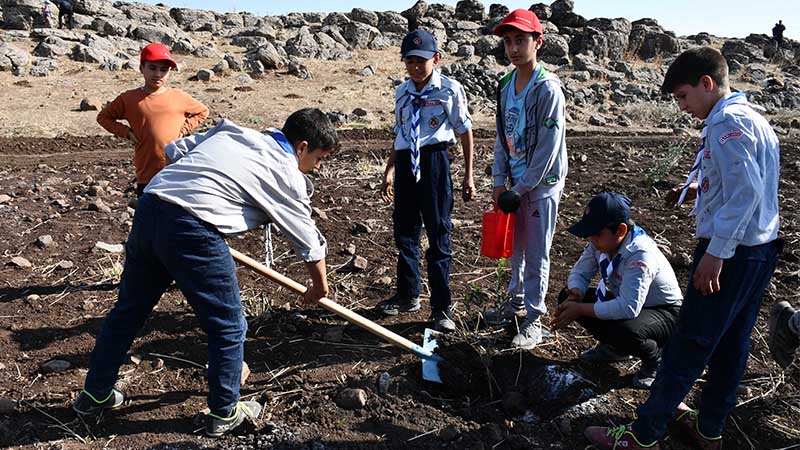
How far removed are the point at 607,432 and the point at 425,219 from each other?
1.66 meters

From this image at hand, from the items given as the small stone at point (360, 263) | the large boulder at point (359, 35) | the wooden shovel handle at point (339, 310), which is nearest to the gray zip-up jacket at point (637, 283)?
the wooden shovel handle at point (339, 310)

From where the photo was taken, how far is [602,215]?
3.21 meters

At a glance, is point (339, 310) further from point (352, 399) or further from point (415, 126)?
point (415, 126)

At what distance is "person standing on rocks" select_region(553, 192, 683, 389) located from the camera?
3.21 meters

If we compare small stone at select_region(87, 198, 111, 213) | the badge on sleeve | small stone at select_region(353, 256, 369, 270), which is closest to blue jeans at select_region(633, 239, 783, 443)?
the badge on sleeve

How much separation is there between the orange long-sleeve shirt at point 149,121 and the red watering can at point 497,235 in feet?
7.05

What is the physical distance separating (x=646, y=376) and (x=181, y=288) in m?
2.43

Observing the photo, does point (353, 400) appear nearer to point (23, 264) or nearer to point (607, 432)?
point (607, 432)

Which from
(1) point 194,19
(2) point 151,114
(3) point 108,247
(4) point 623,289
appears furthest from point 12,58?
(4) point 623,289

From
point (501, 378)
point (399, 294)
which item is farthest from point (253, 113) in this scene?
point (501, 378)

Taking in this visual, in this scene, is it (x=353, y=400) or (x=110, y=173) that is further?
(x=110, y=173)

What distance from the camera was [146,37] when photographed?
818 inches

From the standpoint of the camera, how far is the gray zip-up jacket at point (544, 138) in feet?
11.3

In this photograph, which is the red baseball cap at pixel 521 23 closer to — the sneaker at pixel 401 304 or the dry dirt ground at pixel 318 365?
the dry dirt ground at pixel 318 365
